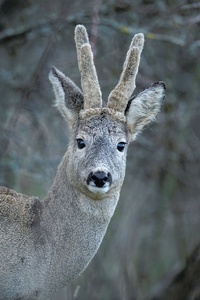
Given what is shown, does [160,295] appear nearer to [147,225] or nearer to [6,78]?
[6,78]

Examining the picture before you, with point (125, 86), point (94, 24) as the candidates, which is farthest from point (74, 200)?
point (94, 24)

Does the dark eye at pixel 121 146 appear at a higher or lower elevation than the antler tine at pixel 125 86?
lower

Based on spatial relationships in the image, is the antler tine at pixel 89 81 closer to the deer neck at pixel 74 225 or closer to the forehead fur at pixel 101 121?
the forehead fur at pixel 101 121

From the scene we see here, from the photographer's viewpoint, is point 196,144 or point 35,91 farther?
point 196,144

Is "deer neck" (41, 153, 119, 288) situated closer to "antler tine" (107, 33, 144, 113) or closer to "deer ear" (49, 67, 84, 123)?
"deer ear" (49, 67, 84, 123)

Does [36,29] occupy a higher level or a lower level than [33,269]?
higher

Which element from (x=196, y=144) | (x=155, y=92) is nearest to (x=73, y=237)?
(x=155, y=92)

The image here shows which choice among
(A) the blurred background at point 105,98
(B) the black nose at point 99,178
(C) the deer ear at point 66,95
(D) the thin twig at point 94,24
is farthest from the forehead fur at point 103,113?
(A) the blurred background at point 105,98

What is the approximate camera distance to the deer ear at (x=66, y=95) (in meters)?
9.46

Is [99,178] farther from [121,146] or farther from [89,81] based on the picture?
[89,81]

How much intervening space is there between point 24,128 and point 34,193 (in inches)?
65.5

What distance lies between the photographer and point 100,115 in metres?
9.37

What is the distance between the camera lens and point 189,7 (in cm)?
1242

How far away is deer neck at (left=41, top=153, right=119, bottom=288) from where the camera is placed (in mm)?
9039
